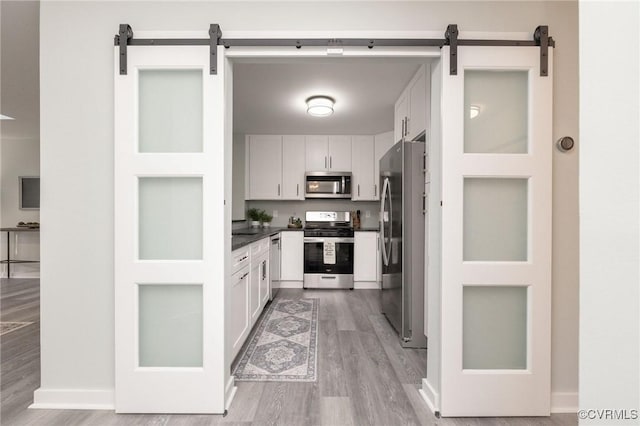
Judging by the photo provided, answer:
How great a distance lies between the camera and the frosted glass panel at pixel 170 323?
1.74 metres

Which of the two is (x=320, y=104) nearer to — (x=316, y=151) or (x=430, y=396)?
(x=316, y=151)

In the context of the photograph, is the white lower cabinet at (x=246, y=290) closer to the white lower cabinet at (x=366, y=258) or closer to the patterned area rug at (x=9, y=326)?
the white lower cabinet at (x=366, y=258)

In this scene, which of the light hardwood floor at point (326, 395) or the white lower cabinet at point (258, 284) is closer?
the light hardwood floor at point (326, 395)

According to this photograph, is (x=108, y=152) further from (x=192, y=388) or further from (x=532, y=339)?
(x=532, y=339)

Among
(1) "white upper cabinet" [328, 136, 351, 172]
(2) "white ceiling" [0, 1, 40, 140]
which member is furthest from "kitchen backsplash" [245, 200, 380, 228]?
(2) "white ceiling" [0, 1, 40, 140]

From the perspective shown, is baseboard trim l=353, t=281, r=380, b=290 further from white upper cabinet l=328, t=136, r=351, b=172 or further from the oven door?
white upper cabinet l=328, t=136, r=351, b=172

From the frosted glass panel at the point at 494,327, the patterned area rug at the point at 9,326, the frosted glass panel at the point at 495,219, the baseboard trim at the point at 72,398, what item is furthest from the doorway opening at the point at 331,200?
the patterned area rug at the point at 9,326

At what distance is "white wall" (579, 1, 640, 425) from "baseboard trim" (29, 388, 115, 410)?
2.22m

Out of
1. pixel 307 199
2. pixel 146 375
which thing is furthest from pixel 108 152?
pixel 307 199

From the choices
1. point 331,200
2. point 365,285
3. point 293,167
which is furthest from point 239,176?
point 365,285

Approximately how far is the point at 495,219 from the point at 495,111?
63cm

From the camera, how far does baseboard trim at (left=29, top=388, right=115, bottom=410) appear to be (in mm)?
1755

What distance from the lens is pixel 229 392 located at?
1.83 metres

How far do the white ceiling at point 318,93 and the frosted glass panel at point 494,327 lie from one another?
146 cm
